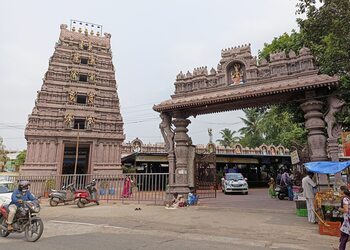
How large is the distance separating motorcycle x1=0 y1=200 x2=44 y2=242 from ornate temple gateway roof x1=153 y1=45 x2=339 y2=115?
7337mm

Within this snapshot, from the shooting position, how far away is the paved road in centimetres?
606

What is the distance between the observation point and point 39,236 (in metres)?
6.69

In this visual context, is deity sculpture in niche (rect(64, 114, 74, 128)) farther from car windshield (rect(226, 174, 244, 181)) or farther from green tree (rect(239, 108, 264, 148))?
green tree (rect(239, 108, 264, 148))

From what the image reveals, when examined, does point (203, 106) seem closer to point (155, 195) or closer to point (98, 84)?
point (155, 195)

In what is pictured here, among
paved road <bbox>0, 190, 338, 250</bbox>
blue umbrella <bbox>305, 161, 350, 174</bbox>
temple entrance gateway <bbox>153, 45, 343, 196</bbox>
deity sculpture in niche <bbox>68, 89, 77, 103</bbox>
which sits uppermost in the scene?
Answer: deity sculpture in niche <bbox>68, 89, 77, 103</bbox>

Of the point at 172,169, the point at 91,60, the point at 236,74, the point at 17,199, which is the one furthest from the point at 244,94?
the point at 91,60

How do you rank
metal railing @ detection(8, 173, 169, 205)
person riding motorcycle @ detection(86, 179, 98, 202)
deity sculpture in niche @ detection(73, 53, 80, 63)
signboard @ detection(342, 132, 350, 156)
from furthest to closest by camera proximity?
deity sculpture in niche @ detection(73, 53, 80, 63)
person riding motorcycle @ detection(86, 179, 98, 202)
metal railing @ detection(8, 173, 169, 205)
signboard @ detection(342, 132, 350, 156)

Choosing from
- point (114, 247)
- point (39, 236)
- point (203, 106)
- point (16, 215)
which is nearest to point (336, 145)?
point (203, 106)

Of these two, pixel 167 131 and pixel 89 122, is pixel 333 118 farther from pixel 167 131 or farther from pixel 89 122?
pixel 89 122

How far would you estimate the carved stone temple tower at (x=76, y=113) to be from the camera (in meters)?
23.9

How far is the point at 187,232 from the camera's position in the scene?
7469 millimetres

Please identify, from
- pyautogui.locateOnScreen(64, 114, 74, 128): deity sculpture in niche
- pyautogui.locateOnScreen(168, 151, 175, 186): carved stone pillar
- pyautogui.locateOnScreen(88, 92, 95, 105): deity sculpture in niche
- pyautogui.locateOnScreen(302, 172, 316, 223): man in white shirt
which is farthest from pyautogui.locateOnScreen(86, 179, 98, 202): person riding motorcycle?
pyautogui.locateOnScreen(88, 92, 95, 105): deity sculpture in niche

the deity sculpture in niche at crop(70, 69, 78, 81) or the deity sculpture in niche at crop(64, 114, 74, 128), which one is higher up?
the deity sculpture in niche at crop(70, 69, 78, 81)

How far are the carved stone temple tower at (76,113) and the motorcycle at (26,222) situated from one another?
17146 millimetres
